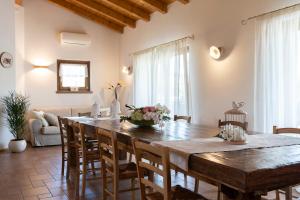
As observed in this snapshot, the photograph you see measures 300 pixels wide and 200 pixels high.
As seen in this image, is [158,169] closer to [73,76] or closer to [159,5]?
[159,5]

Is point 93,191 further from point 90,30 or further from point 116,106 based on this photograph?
point 90,30

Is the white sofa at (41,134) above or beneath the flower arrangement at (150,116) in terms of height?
beneath

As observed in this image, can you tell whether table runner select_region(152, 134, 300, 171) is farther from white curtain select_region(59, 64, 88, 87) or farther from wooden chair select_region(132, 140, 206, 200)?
white curtain select_region(59, 64, 88, 87)

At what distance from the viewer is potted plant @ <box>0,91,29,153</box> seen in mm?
5820

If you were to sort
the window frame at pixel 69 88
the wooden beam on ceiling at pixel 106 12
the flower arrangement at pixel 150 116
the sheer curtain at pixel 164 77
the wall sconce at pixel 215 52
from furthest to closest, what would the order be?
the window frame at pixel 69 88 → the wooden beam on ceiling at pixel 106 12 → the sheer curtain at pixel 164 77 → the wall sconce at pixel 215 52 → the flower arrangement at pixel 150 116

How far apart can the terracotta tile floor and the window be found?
291cm

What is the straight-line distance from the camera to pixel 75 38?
7.75 meters

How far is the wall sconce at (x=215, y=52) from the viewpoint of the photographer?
15.7 ft

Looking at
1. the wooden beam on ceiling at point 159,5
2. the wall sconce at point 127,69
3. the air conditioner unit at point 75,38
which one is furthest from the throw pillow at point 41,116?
the wooden beam on ceiling at point 159,5

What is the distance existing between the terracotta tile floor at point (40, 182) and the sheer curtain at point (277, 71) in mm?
1046

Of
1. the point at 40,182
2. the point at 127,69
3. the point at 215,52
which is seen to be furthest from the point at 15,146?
the point at 215,52

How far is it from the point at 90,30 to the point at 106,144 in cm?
606

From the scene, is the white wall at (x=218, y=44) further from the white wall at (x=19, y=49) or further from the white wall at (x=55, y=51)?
the white wall at (x=19, y=49)

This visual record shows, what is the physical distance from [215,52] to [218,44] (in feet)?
0.49
